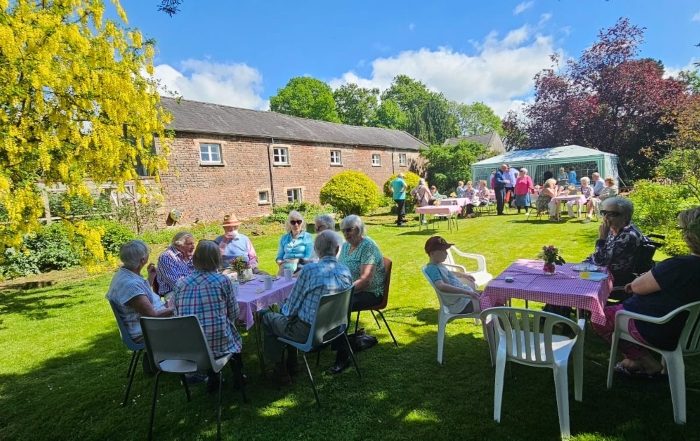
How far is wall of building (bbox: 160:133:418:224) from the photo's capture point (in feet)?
54.0

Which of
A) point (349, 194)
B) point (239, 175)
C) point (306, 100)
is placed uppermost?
point (306, 100)

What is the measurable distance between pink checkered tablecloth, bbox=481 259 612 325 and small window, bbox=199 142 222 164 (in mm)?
16192

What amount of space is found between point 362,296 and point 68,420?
2807mm

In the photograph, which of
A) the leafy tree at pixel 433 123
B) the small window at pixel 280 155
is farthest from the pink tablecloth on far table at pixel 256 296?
the leafy tree at pixel 433 123

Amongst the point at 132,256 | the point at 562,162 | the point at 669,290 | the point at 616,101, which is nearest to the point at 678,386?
the point at 669,290

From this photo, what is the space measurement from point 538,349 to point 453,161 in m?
27.2

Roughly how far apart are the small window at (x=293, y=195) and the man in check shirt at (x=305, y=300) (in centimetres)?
1808

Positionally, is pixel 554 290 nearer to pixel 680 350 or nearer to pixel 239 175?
pixel 680 350

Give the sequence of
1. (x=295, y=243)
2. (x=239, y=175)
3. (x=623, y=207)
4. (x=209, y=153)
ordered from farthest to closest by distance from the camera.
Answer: (x=239, y=175) → (x=209, y=153) → (x=295, y=243) → (x=623, y=207)

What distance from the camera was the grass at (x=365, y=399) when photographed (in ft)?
8.88

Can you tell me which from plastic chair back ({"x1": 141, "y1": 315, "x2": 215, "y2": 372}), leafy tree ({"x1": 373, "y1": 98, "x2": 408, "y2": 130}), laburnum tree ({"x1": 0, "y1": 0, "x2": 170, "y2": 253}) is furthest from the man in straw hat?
leafy tree ({"x1": 373, "y1": 98, "x2": 408, "y2": 130})

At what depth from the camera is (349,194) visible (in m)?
15.5

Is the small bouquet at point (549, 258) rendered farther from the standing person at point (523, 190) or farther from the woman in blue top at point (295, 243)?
the standing person at point (523, 190)

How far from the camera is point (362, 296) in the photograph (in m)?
4.10
